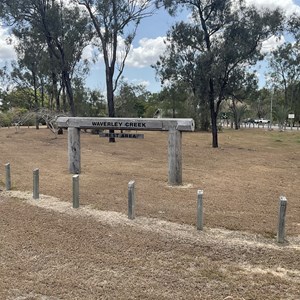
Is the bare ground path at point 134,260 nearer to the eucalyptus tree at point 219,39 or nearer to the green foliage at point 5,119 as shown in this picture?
the eucalyptus tree at point 219,39

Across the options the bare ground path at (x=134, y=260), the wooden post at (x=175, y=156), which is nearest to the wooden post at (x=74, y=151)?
the wooden post at (x=175, y=156)

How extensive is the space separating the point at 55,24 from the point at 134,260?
959 inches

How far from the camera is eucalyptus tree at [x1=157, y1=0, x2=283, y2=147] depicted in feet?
66.8

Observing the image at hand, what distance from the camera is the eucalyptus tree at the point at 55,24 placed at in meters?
25.1

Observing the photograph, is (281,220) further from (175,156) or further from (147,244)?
(175,156)

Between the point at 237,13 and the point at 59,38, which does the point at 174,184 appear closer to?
the point at 237,13

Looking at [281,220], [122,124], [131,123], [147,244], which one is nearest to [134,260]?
[147,244]

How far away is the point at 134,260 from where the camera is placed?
469cm

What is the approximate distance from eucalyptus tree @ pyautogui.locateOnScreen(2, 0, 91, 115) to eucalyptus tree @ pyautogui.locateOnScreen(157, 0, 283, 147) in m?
8.01

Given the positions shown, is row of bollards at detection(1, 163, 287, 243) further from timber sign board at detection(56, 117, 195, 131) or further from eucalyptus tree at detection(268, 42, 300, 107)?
eucalyptus tree at detection(268, 42, 300, 107)

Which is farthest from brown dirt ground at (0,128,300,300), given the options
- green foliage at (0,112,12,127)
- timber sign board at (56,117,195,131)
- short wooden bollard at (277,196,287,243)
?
green foliage at (0,112,12,127)

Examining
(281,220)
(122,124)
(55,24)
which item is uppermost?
(55,24)

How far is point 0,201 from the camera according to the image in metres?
7.63

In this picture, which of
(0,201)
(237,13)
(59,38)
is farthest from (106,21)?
(0,201)
